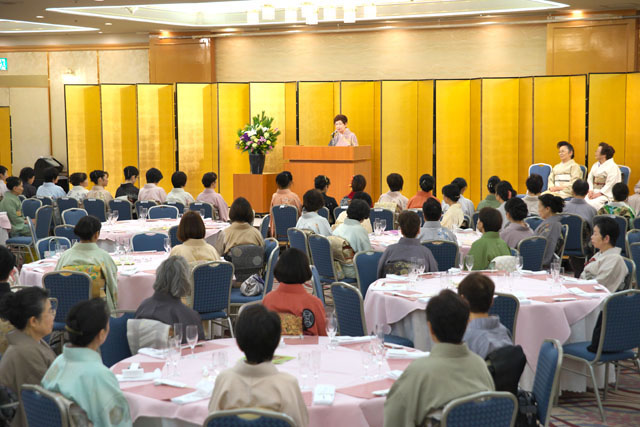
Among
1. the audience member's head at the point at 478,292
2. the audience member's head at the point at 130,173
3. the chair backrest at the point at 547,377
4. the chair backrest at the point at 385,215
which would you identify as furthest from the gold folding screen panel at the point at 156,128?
the chair backrest at the point at 547,377

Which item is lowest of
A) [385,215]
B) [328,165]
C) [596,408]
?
[596,408]

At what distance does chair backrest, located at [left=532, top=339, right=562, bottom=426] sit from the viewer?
387cm

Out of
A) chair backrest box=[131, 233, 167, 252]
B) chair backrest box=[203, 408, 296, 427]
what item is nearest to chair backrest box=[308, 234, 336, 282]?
chair backrest box=[131, 233, 167, 252]

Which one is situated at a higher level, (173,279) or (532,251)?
(173,279)

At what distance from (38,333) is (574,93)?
1274cm

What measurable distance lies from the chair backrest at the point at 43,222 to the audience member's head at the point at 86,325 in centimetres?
778

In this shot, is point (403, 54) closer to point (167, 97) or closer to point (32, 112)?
point (167, 97)

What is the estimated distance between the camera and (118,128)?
693 inches

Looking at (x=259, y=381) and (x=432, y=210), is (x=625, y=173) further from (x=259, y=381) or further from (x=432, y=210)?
(x=259, y=381)

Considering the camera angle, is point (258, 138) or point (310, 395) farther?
point (258, 138)

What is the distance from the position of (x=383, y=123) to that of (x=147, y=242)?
27.5 feet

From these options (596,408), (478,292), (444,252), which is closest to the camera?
(478,292)

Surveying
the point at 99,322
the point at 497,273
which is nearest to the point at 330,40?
the point at 497,273

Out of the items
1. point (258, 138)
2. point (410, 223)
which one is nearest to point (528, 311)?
point (410, 223)
